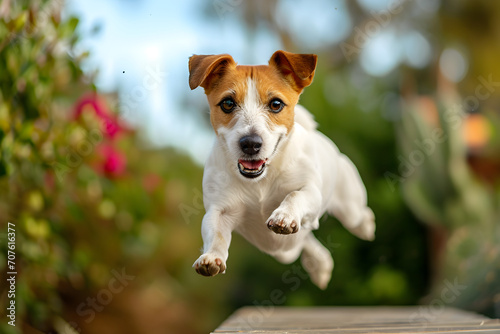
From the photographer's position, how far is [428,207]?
6.12 meters

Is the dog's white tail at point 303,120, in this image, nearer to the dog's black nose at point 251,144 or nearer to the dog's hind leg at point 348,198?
the dog's hind leg at point 348,198

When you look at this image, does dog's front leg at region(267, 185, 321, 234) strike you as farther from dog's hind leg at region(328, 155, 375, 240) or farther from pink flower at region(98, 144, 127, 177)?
pink flower at region(98, 144, 127, 177)

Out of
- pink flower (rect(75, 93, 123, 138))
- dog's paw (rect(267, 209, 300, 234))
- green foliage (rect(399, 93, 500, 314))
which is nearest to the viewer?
dog's paw (rect(267, 209, 300, 234))


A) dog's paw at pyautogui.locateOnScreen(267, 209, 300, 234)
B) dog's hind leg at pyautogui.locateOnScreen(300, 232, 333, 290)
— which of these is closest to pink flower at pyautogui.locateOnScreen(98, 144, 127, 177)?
dog's hind leg at pyautogui.locateOnScreen(300, 232, 333, 290)

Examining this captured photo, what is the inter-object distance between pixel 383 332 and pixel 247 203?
868 mm

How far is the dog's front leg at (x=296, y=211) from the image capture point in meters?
1.83

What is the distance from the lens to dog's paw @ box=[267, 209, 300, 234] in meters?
1.82

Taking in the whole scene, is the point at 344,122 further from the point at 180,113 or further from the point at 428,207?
the point at 180,113

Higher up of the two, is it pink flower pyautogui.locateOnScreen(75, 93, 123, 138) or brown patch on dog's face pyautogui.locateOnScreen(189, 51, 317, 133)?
brown patch on dog's face pyautogui.locateOnScreen(189, 51, 317, 133)

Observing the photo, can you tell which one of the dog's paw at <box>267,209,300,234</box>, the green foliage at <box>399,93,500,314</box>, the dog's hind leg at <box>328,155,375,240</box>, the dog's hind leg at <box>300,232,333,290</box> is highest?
the dog's paw at <box>267,209,300,234</box>

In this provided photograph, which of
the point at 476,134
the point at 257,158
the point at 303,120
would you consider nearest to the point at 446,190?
the point at 476,134

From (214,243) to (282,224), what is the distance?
1.03ft

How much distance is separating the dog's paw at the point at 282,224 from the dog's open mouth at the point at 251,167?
0.18m

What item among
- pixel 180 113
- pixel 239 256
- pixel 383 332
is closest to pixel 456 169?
pixel 239 256
